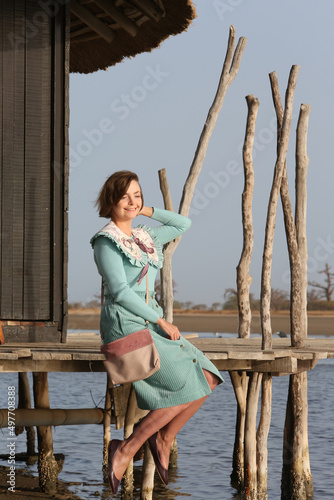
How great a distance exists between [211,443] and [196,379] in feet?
27.5

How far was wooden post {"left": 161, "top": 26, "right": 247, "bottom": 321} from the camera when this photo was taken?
820 cm

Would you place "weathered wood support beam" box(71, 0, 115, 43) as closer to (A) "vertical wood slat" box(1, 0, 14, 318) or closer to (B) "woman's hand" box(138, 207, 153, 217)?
(A) "vertical wood slat" box(1, 0, 14, 318)

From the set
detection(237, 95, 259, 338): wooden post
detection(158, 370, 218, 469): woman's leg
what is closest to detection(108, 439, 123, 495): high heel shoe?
detection(158, 370, 218, 469): woman's leg

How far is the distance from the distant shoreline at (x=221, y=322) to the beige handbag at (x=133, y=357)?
3109 centimetres

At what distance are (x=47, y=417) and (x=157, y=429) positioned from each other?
110 inches

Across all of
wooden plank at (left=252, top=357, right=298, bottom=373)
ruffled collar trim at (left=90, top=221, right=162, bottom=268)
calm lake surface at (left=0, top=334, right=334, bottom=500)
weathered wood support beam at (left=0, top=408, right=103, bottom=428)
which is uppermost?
ruffled collar trim at (left=90, top=221, right=162, bottom=268)

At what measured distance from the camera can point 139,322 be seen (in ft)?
16.8

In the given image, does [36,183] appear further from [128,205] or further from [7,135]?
[128,205]

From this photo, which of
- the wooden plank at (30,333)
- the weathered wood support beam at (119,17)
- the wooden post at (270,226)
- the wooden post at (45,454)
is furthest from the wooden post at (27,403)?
the weathered wood support beam at (119,17)

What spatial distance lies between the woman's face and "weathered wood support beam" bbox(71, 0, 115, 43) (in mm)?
4206

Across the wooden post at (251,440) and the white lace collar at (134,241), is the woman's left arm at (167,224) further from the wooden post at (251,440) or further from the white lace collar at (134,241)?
the wooden post at (251,440)

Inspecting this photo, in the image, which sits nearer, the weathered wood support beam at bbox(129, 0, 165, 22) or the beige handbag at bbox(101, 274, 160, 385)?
the beige handbag at bbox(101, 274, 160, 385)

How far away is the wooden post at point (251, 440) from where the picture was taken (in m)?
7.63

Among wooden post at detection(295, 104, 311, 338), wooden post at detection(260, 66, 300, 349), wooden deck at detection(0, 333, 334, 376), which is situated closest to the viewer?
wooden deck at detection(0, 333, 334, 376)
